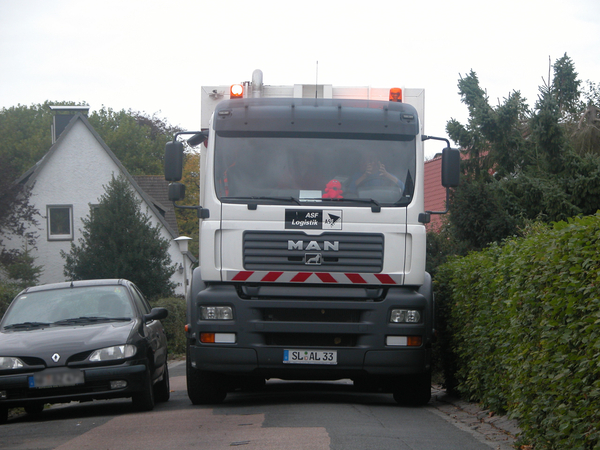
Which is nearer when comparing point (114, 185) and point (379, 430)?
point (379, 430)

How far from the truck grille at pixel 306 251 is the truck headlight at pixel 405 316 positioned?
55 cm

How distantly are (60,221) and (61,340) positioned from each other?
108ft

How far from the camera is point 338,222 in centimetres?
896

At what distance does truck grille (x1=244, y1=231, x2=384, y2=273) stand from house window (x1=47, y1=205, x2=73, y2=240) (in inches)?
1327

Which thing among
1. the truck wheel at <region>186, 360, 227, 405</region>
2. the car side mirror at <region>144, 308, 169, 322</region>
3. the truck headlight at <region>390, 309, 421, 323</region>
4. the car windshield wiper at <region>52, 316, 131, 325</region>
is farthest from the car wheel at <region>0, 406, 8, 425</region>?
→ the truck headlight at <region>390, 309, 421, 323</region>

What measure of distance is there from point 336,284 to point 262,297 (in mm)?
786

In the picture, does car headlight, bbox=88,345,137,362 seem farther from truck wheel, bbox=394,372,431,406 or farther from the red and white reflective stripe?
truck wheel, bbox=394,372,431,406

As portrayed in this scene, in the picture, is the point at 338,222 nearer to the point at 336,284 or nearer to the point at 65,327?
the point at 336,284

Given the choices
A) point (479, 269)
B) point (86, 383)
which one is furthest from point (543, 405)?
point (86, 383)

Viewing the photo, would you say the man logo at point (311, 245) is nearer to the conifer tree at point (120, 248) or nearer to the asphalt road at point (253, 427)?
→ the asphalt road at point (253, 427)

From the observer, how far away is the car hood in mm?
9203

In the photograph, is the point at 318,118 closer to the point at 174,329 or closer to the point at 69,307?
the point at 69,307

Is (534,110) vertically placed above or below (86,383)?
above

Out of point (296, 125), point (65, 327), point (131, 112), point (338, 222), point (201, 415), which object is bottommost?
point (201, 415)
